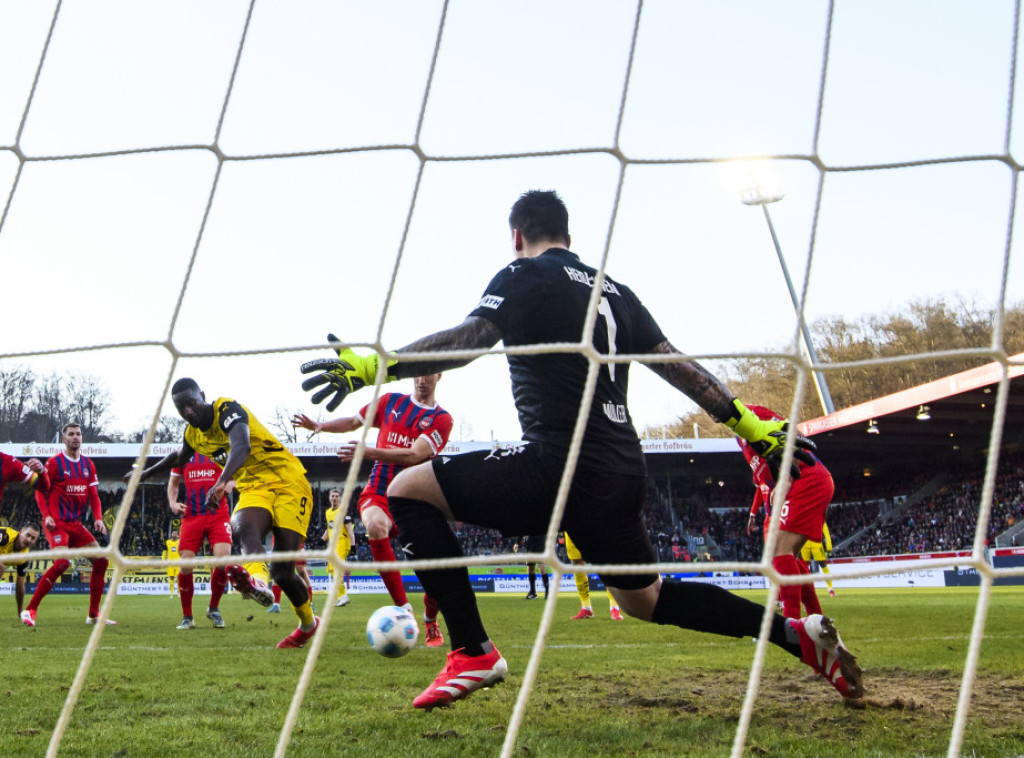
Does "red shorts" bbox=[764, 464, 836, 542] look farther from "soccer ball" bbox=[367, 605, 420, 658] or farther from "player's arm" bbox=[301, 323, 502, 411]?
"player's arm" bbox=[301, 323, 502, 411]

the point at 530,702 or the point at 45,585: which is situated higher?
the point at 530,702

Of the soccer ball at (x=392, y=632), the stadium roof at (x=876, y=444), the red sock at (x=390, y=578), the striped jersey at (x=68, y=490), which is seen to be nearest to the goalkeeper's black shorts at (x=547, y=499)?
the soccer ball at (x=392, y=632)

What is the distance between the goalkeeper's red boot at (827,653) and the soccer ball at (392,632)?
1713 millimetres

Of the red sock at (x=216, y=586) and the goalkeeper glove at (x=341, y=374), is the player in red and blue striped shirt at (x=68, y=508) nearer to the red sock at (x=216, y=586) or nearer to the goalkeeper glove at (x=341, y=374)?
the red sock at (x=216, y=586)

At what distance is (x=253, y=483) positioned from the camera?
5.30 m

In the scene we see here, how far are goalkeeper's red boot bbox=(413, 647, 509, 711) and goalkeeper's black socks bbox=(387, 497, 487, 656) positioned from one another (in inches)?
1.7

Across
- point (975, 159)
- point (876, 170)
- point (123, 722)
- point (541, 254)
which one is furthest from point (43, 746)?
point (975, 159)

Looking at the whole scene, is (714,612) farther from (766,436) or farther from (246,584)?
(246,584)

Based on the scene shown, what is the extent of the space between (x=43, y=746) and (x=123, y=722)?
34 centimetres

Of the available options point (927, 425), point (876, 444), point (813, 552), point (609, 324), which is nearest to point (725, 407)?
point (609, 324)

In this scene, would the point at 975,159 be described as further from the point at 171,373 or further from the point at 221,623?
the point at 221,623

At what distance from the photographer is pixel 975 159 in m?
2.34

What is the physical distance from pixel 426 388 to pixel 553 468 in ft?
12.1

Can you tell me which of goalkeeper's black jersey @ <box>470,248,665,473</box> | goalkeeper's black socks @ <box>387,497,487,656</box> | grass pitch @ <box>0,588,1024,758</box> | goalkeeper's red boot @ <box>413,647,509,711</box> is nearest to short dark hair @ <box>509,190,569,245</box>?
goalkeeper's black jersey @ <box>470,248,665,473</box>
